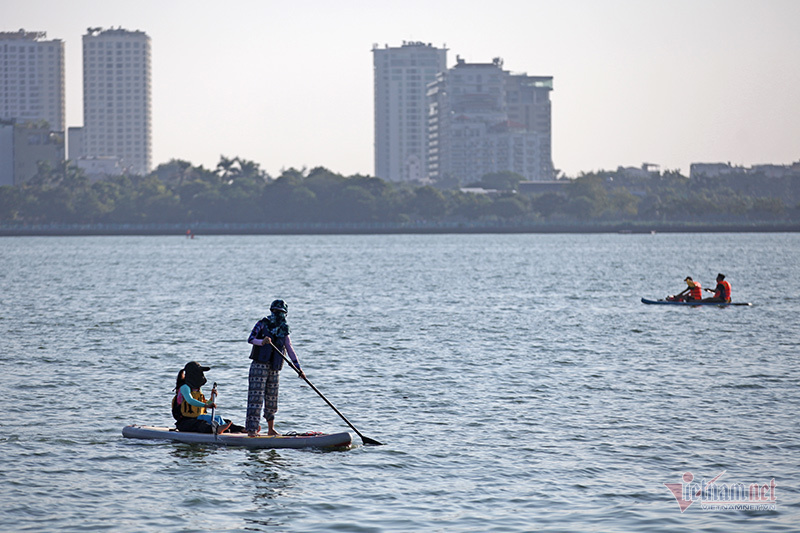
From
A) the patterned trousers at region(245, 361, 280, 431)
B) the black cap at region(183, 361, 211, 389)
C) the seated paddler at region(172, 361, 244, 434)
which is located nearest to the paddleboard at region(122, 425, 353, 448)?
the seated paddler at region(172, 361, 244, 434)

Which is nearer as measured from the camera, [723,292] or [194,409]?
[194,409]

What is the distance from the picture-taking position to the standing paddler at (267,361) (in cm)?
1953

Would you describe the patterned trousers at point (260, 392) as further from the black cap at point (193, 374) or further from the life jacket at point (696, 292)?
the life jacket at point (696, 292)

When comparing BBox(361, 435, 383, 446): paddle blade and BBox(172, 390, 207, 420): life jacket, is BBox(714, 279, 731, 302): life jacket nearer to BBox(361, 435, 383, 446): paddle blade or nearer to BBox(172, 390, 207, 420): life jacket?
BBox(361, 435, 383, 446): paddle blade

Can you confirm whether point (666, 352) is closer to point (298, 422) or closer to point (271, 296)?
point (298, 422)

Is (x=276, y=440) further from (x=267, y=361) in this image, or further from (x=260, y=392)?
(x=267, y=361)

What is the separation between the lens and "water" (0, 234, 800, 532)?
16.4 m

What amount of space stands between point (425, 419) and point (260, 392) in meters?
4.61

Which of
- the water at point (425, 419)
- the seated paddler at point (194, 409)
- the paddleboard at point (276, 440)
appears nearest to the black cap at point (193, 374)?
the seated paddler at point (194, 409)

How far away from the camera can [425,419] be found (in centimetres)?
2342

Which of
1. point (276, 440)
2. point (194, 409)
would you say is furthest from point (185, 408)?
point (276, 440)

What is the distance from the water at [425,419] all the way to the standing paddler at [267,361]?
77cm

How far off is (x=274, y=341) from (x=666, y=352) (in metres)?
19.8

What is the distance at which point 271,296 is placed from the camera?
7194 cm
